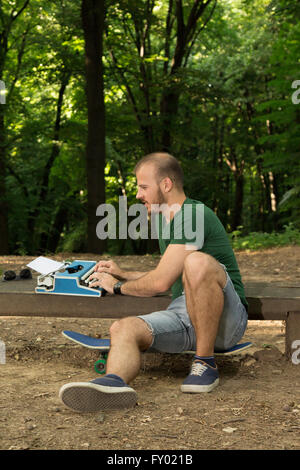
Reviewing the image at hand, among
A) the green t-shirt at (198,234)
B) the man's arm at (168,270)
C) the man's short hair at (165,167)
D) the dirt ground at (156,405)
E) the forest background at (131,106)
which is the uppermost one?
the forest background at (131,106)

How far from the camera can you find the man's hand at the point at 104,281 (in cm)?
354

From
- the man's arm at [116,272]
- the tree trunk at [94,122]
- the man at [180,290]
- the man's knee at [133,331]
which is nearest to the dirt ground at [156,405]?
the man at [180,290]

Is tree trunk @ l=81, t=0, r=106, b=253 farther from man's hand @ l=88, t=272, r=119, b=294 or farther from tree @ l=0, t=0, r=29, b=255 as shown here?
man's hand @ l=88, t=272, r=119, b=294

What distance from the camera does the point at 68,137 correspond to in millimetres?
14055

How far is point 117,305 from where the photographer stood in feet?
11.6

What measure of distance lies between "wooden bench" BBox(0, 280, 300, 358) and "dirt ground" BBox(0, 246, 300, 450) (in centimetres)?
38

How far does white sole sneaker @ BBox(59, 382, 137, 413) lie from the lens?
278cm

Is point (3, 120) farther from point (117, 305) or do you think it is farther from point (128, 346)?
point (128, 346)

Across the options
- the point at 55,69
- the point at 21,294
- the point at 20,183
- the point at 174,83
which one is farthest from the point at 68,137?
the point at 21,294

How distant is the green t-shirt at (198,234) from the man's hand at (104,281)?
1.20 feet

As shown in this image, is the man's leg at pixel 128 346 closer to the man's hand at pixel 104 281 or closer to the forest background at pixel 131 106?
the man's hand at pixel 104 281

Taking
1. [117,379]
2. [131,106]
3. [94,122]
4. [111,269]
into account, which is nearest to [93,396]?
[117,379]

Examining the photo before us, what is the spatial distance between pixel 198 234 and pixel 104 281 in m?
0.66

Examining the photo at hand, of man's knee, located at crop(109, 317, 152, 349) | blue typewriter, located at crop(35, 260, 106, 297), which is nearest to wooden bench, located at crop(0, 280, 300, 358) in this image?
blue typewriter, located at crop(35, 260, 106, 297)
